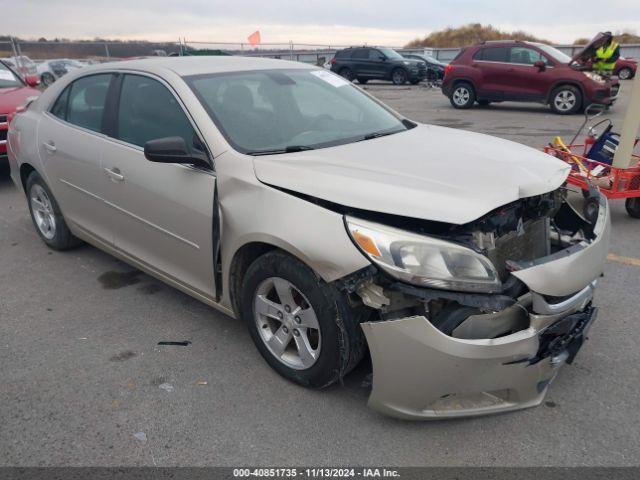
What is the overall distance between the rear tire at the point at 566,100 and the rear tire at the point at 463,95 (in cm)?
215

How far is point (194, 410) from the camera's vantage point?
108 inches

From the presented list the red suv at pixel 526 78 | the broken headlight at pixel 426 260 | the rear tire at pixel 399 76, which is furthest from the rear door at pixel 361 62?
the broken headlight at pixel 426 260

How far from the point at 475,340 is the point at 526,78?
12.7 metres

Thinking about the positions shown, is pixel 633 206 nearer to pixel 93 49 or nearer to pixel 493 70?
pixel 493 70

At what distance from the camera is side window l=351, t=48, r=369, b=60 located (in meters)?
23.5

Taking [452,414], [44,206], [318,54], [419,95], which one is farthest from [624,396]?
[318,54]

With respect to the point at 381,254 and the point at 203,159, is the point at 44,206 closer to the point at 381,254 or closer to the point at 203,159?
the point at 203,159

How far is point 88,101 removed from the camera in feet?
13.5

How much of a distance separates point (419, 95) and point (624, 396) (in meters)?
18.0

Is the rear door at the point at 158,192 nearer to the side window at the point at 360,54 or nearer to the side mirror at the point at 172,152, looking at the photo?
the side mirror at the point at 172,152

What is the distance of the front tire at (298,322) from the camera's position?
8.12 feet

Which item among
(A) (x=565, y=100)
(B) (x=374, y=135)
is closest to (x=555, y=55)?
(A) (x=565, y=100)

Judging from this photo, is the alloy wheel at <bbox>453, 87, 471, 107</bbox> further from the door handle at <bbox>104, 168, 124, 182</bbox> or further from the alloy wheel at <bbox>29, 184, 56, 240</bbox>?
the door handle at <bbox>104, 168, 124, 182</bbox>

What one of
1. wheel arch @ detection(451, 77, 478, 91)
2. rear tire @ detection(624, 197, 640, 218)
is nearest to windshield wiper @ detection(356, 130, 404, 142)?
rear tire @ detection(624, 197, 640, 218)
